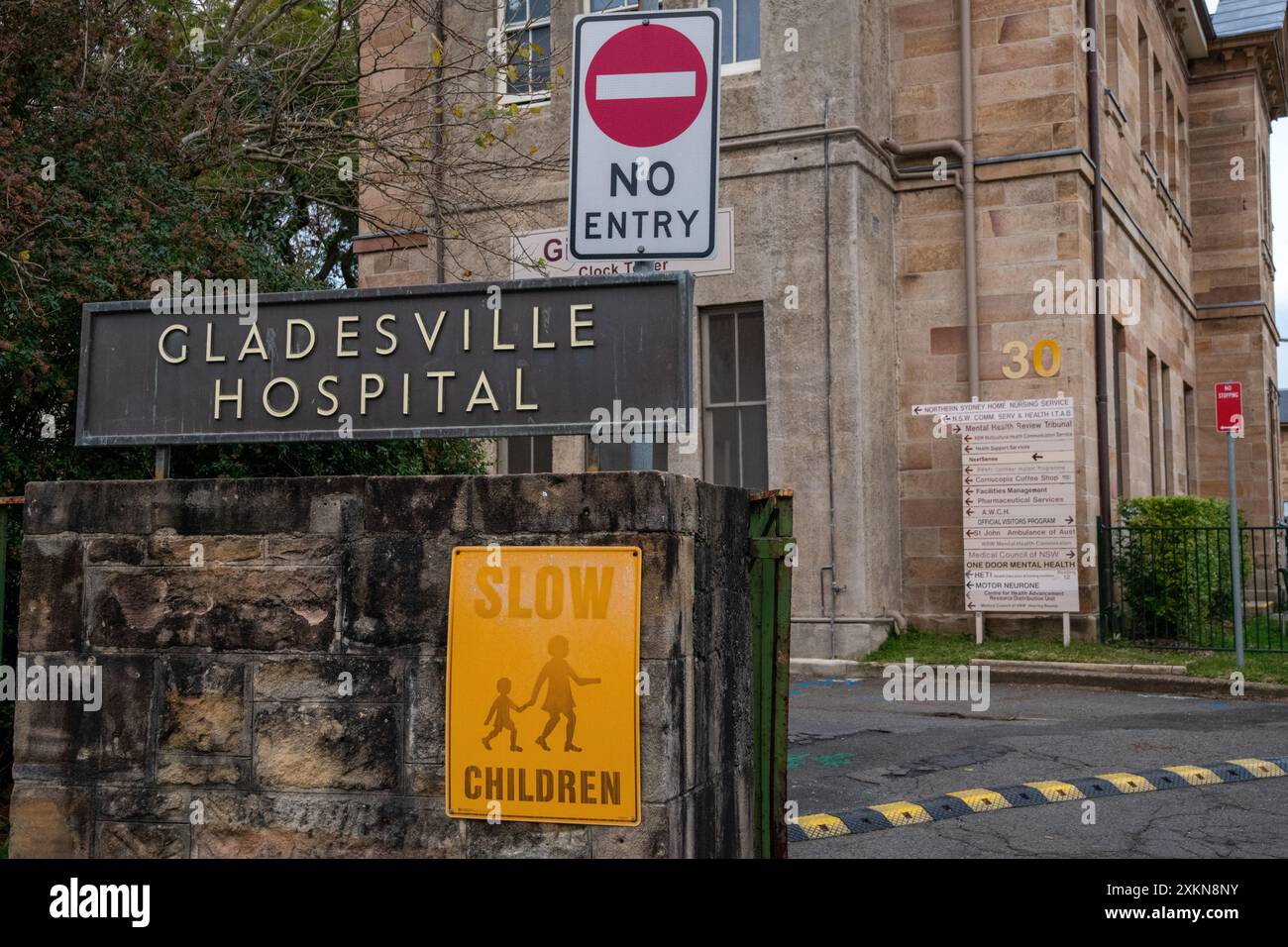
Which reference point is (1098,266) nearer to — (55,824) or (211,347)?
(211,347)

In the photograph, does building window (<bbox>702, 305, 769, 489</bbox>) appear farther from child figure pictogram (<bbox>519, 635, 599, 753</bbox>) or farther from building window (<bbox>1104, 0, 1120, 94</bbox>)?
child figure pictogram (<bbox>519, 635, 599, 753</bbox>)

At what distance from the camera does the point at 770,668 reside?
5281mm

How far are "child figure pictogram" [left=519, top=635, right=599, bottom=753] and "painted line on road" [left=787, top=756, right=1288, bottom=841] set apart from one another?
2665 millimetres

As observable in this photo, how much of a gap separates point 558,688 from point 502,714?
0.66 feet

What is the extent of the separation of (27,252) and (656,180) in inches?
A: 155

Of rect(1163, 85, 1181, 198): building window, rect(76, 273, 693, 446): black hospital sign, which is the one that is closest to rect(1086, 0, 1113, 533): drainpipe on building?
rect(1163, 85, 1181, 198): building window

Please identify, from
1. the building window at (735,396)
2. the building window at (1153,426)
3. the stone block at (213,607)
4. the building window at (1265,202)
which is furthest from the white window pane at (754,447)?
the building window at (1265,202)

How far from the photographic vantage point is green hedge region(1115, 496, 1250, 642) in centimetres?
1561

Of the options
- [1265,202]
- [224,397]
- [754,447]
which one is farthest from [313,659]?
[1265,202]

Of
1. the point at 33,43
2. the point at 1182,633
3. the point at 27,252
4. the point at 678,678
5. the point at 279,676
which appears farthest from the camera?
the point at 1182,633

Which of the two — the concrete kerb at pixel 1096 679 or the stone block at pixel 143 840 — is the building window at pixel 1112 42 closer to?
the concrete kerb at pixel 1096 679

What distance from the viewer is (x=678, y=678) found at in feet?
14.6
